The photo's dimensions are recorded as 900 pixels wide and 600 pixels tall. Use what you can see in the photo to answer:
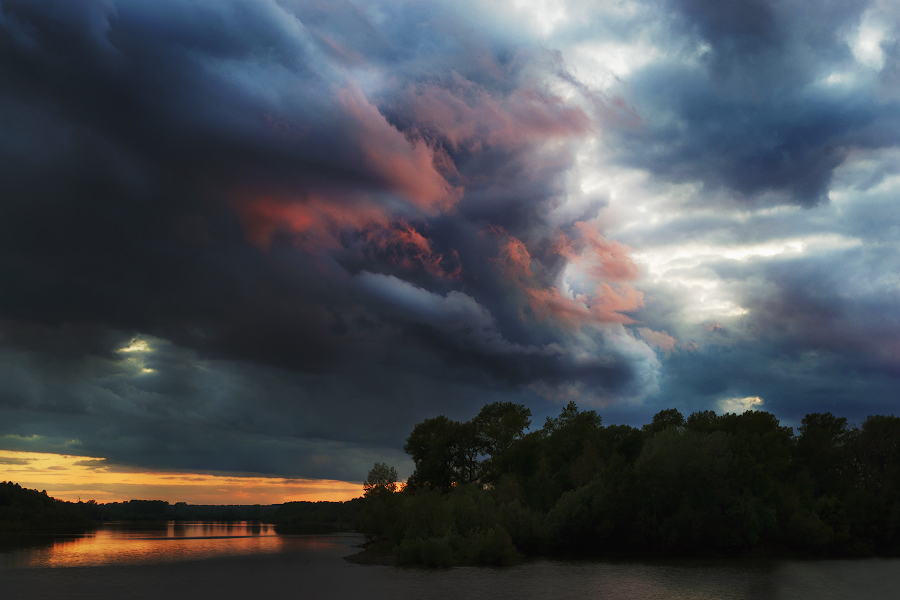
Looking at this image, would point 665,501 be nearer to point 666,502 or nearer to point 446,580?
point 666,502

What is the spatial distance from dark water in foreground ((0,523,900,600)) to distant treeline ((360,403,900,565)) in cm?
686

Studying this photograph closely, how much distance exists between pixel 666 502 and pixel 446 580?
4183 cm

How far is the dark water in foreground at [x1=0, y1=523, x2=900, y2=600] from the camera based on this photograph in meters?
50.9

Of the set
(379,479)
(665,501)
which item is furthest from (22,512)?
(665,501)

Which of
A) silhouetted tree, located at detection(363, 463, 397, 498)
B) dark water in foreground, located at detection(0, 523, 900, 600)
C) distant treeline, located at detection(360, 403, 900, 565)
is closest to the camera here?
dark water in foreground, located at detection(0, 523, 900, 600)

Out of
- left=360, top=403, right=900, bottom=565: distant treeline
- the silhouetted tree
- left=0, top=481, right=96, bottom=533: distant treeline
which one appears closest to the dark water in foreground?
left=360, top=403, right=900, bottom=565: distant treeline

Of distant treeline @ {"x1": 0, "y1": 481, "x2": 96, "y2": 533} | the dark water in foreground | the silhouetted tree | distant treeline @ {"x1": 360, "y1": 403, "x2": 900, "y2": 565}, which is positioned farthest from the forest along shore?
distant treeline @ {"x1": 0, "y1": 481, "x2": 96, "y2": 533}

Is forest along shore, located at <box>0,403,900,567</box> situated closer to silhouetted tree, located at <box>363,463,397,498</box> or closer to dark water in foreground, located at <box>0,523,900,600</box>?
dark water in foreground, located at <box>0,523,900,600</box>

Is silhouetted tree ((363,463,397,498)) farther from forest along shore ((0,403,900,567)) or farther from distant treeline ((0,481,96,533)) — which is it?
distant treeline ((0,481,96,533))

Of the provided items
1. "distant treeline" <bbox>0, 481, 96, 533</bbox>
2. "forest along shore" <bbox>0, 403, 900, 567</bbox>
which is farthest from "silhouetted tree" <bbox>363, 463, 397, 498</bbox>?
"distant treeline" <bbox>0, 481, 96, 533</bbox>

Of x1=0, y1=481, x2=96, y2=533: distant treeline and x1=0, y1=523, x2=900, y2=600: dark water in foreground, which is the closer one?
x1=0, y1=523, x2=900, y2=600: dark water in foreground

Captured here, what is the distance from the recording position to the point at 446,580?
61.1 m

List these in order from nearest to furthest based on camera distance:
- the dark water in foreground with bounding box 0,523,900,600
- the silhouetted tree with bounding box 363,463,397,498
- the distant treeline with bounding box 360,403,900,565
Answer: the dark water in foreground with bounding box 0,523,900,600 → the distant treeline with bounding box 360,403,900,565 → the silhouetted tree with bounding box 363,463,397,498

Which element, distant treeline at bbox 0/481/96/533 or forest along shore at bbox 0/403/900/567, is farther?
distant treeline at bbox 0/481/96/533
